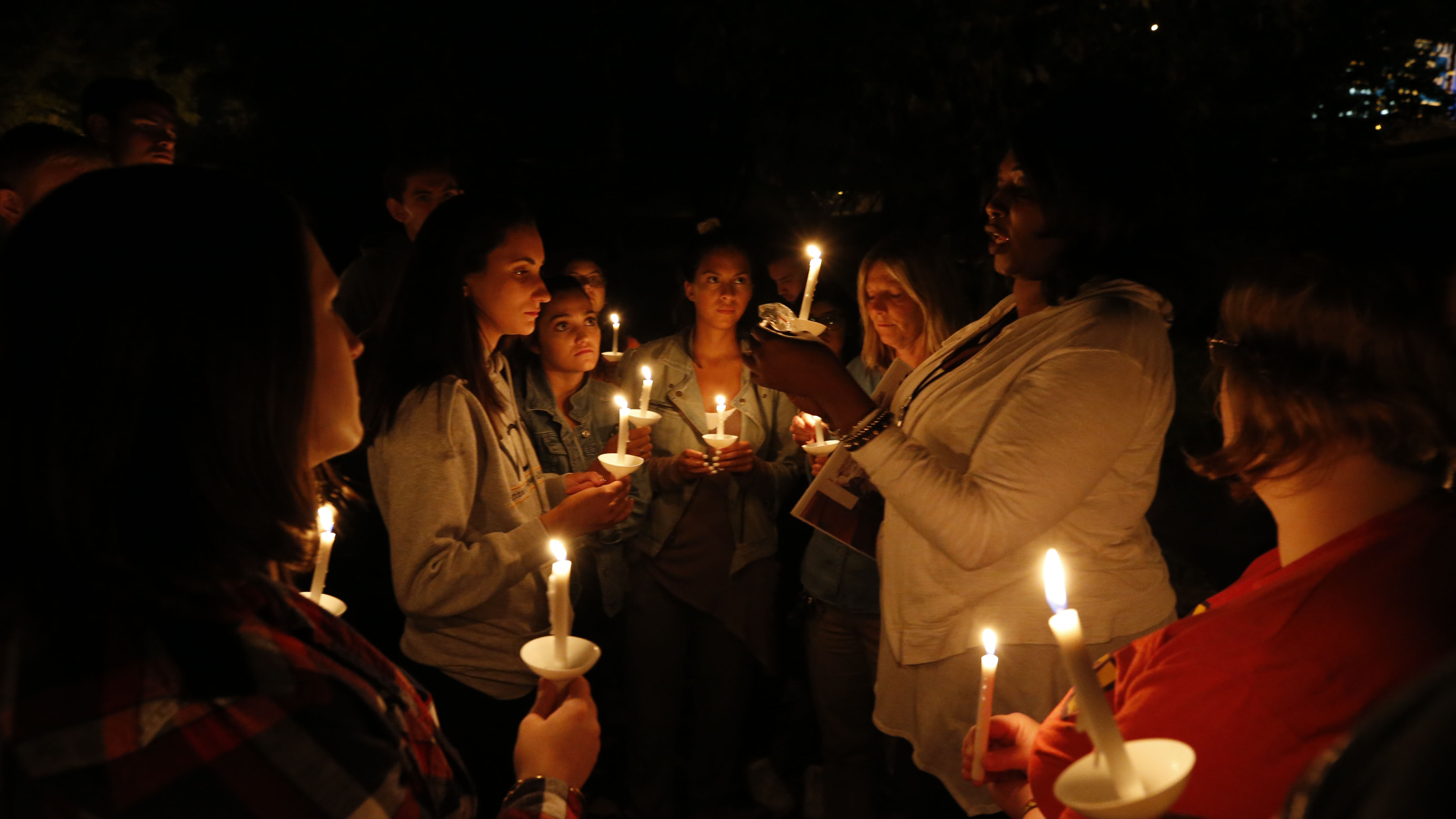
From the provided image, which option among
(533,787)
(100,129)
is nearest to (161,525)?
(533,787)

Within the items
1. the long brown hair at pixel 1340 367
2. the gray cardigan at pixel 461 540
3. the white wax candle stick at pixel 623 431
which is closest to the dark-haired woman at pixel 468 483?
the gray cardigan at pixel 461 540

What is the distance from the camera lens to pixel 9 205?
163 inches

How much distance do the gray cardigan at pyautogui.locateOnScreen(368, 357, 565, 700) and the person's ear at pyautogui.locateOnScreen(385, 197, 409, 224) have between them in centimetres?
327

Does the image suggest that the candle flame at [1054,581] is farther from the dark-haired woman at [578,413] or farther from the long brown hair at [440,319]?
the dark-haired woman at [578,413]

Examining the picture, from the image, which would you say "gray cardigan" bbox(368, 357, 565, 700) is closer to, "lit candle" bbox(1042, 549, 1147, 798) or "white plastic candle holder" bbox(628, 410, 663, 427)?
"white plastic candle holder" bbox(628, 410, 663, 427)

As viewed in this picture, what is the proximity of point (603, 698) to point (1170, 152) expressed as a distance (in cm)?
419

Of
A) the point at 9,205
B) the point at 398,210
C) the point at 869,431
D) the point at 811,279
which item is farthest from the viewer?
the point at 398,210

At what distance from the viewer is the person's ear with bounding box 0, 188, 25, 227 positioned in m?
4.12

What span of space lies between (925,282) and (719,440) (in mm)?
1355

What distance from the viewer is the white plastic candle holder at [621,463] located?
296cm

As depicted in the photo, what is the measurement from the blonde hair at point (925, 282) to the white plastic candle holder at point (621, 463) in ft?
5.43

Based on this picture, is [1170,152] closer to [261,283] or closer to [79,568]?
[261,283]

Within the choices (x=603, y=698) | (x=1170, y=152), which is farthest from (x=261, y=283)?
(x=603, y=698)

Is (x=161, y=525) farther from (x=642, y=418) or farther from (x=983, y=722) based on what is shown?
(x=642, y=418)
